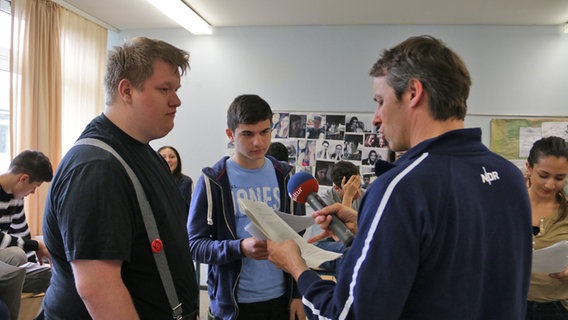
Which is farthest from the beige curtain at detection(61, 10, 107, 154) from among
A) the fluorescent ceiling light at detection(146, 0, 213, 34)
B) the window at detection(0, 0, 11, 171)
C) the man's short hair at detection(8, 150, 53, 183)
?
the man's short hair at detection(8, 150, 53, 183)

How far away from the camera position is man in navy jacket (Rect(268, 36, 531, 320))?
797 millimetres

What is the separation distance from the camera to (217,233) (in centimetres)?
A: 178

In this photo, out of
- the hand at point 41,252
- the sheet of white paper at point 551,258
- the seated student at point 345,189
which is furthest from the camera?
the seated student at point 345,189

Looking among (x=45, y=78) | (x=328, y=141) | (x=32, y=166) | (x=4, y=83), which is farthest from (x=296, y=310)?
(x=4, y=83)

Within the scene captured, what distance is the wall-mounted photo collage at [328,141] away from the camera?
4527 millimetres

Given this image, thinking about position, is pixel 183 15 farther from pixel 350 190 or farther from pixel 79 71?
pixel 350 190

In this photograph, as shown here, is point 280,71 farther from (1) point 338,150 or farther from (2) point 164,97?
(2) point 164,97

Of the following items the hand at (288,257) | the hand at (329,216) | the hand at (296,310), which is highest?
the hand at (329,216)

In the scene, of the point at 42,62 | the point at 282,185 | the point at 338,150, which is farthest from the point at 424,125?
the point at 42,62

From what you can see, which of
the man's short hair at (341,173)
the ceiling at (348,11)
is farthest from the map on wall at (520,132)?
the man's short hair at (341,173)

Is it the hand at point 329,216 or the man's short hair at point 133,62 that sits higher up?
the man's short hair at point 133,62

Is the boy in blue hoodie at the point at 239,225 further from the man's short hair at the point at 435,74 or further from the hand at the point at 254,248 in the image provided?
the man's short hair at the point at 435,74

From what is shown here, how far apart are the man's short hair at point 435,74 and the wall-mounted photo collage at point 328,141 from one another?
3.60 metres

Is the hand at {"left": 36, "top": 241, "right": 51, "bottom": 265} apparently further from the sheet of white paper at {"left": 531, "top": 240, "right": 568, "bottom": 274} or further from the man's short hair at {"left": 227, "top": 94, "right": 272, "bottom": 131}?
the sheet of white paper at {"left": 531, "top": 240, "right": 568, "bottom": 274}
